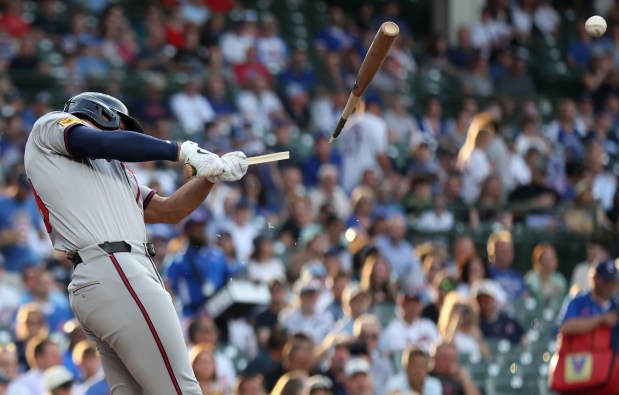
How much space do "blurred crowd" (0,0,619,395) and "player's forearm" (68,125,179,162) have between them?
11.0 feet

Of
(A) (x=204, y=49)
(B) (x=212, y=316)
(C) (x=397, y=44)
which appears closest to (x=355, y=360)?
(B) (x=212, y=316)

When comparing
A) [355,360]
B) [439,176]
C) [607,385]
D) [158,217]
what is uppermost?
[158,217]

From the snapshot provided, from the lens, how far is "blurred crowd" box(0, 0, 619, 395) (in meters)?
9.49

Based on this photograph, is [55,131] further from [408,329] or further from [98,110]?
[408,329]

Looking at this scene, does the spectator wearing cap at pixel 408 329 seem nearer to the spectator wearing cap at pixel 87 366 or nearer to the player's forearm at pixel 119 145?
the spectator wearing cap at pixel 87 366

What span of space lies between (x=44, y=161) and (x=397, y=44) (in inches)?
490

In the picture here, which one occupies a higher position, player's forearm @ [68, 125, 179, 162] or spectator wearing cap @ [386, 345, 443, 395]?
player's forearm @ [68, 125, 179, 162]

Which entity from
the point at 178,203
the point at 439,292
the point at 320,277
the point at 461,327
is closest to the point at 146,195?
the point at 178,203

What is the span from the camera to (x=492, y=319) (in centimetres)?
1111

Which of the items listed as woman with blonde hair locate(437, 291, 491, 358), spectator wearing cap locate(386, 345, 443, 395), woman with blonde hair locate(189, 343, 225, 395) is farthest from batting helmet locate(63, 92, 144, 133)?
woman with blonde hair locate(437, 291, 491, 358)

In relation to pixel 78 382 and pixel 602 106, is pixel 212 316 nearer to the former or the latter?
pixel 78 382

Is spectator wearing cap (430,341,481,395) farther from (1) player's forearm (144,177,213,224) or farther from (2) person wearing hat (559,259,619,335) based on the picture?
(1) player's forearm (144,177,213,224)

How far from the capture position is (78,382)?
28.7 ft

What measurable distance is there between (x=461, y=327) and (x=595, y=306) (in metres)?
2.13
